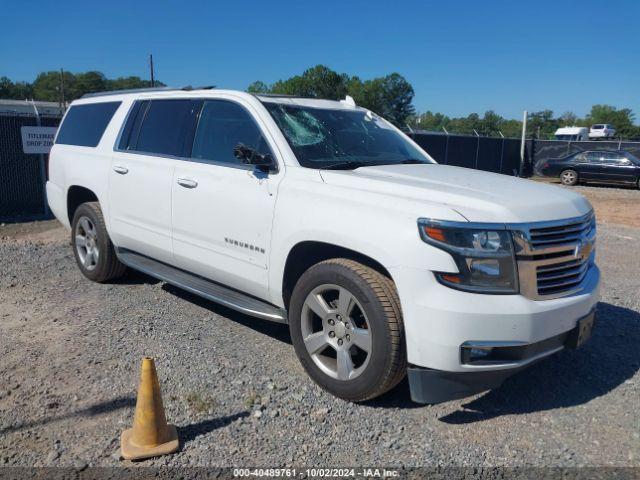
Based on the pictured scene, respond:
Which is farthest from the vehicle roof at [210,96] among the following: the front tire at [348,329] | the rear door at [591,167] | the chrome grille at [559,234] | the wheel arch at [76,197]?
the rear door at [591,167]

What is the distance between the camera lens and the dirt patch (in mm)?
12797

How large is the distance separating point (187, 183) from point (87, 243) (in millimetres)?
2182

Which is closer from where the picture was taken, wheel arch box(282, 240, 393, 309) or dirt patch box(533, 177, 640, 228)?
wheel arch box(282, 240, 393, 309)

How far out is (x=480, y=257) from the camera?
3.10m

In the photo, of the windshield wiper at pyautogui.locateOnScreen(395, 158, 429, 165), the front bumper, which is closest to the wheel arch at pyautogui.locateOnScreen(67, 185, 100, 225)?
the windshield wiper at pyautogui.locateOnScreen(395, 158, 429, 165)

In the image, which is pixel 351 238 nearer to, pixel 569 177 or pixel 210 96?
pixel 210 96

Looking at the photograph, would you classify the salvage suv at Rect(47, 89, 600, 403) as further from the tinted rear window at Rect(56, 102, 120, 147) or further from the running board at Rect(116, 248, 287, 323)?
the tinted rear window at Rect(56, 102, 120, 147)

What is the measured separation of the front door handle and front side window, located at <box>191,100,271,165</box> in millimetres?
213

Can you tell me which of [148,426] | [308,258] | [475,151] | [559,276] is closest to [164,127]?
[308,258]

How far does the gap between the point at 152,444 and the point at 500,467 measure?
184 centimetres

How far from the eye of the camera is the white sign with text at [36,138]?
34.1 ft

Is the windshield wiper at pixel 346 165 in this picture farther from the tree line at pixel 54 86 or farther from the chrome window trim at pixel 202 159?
the tree line at pixel 54 86

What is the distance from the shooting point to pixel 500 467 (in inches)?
119

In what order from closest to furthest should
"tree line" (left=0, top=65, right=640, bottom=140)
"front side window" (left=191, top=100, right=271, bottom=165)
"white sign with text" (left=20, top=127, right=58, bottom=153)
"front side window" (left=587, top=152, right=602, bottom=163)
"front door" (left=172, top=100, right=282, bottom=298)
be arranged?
1. "front door" (left=172, top=100, right=282, bottom=298)
2. "front side window" (left=191, top=100, right=271, bottom=165)
3. "white sign with text" (left=20, top=127, right=58, bottom=153)
4. "front side window" (left=587, top=152, right=602, bottom=163)
5. "tree line" (left=0, top=65, right=640, bottom=140)
